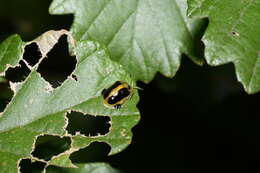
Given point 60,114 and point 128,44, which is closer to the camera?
point 60,114

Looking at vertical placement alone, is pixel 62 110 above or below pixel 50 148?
above

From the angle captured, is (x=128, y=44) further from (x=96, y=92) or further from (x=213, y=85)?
(x=213, y=85)

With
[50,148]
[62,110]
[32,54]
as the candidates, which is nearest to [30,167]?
[50,148]

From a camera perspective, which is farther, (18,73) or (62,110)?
(18,73)

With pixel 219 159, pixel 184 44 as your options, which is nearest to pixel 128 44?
pixel 184 44

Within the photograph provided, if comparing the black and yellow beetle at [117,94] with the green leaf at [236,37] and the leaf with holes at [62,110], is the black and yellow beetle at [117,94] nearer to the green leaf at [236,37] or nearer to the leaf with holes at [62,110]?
the leaf with holes at [62,110]

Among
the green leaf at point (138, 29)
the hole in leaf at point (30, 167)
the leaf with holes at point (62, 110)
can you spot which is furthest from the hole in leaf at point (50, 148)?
the green leaf at point (138, 29)

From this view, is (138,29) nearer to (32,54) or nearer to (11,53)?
(32,54)
